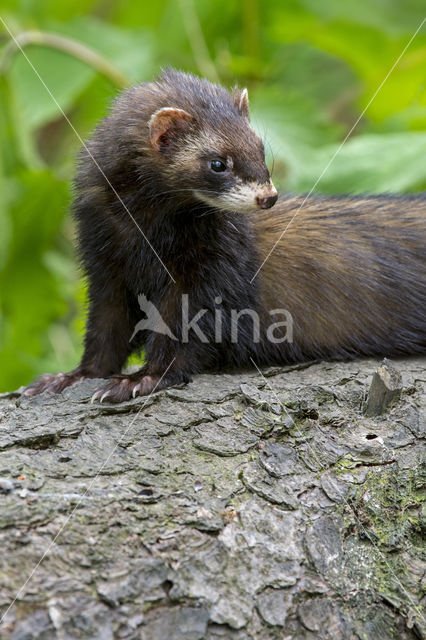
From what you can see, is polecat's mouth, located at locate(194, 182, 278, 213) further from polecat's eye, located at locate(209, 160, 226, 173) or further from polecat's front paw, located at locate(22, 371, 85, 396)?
polecat's front paw, located at locate(22, 371, 85, 396)

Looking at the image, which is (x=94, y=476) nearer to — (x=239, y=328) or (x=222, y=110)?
(x=239, y=328)

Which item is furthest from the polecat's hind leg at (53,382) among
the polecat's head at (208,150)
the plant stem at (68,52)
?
the plant stem at (68,52)

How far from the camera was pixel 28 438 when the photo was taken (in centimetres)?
298

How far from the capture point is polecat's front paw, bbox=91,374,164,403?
3.49 meters

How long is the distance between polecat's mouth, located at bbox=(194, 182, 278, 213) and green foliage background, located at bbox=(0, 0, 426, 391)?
189cm

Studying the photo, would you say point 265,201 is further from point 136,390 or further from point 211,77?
point 211,77

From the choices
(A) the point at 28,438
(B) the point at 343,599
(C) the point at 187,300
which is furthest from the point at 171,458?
(C) the point at 187,300

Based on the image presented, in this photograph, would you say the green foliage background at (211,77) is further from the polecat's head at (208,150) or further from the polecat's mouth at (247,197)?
the polecat's mouth at (247,197)

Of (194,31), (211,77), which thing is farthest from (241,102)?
(194,31)

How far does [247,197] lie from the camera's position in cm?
347

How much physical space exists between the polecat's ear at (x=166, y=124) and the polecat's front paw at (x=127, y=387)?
1.02m

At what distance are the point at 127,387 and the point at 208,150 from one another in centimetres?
109

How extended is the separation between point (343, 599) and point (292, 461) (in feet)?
1.93

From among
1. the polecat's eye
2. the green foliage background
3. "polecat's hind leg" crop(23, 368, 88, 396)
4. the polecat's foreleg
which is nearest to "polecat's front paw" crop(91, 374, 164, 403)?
"polecat's hind leg" crop(23, 368, 88, 396)
